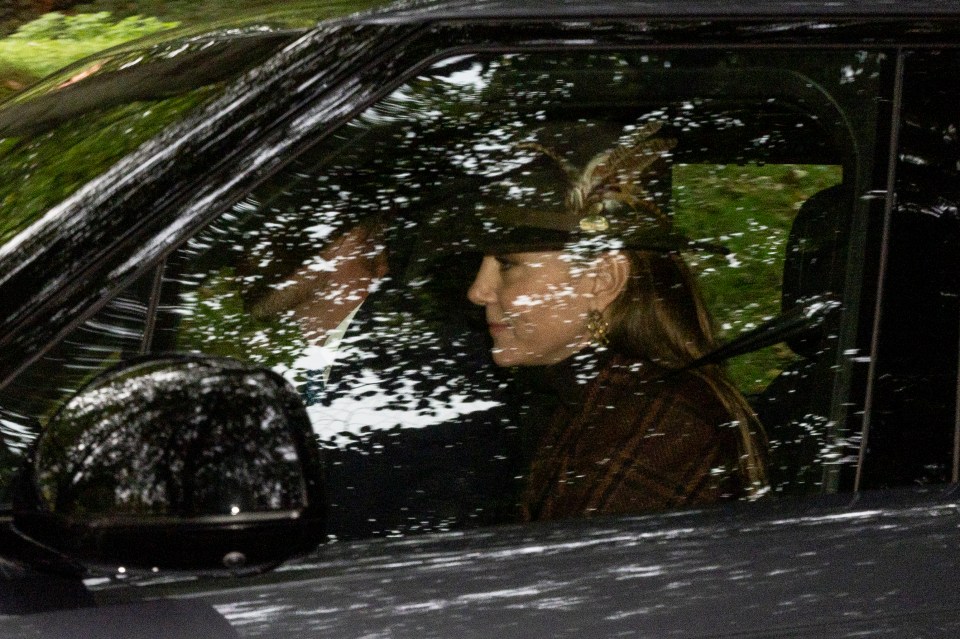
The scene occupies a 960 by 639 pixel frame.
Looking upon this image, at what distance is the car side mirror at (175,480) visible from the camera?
1285mm

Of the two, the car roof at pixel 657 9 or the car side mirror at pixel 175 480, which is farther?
the car roof at pixel 657 9

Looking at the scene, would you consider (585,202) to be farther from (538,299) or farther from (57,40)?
(57,40)

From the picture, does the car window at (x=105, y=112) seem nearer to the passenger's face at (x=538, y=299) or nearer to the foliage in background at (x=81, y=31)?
the passenger's face at (x=538, y=299)

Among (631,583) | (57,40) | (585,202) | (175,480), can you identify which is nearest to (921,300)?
(585,202)

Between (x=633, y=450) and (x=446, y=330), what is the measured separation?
29 cm

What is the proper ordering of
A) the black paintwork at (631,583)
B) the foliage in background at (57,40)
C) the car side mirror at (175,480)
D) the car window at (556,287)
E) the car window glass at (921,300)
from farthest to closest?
the foliage in background at (57,40) → the car window glass at (921,300) → the car window at (556,287) → the black paintwork at (631,583) → the car side mirror at (175,480)

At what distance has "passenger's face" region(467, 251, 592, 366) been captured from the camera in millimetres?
1675

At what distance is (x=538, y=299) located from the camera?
171 centimetres

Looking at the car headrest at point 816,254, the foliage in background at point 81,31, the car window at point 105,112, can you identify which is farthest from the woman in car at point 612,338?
the foliage in background at point 81,31

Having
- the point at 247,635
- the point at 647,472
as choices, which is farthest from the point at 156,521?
the point at 647,472

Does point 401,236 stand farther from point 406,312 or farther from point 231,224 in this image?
point 231,224

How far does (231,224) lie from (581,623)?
62 centimetres

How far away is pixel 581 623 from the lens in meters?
1.45

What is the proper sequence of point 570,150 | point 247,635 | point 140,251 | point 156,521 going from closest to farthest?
point 156,521 < point 247,635 < point 140,251 < point 570,150
